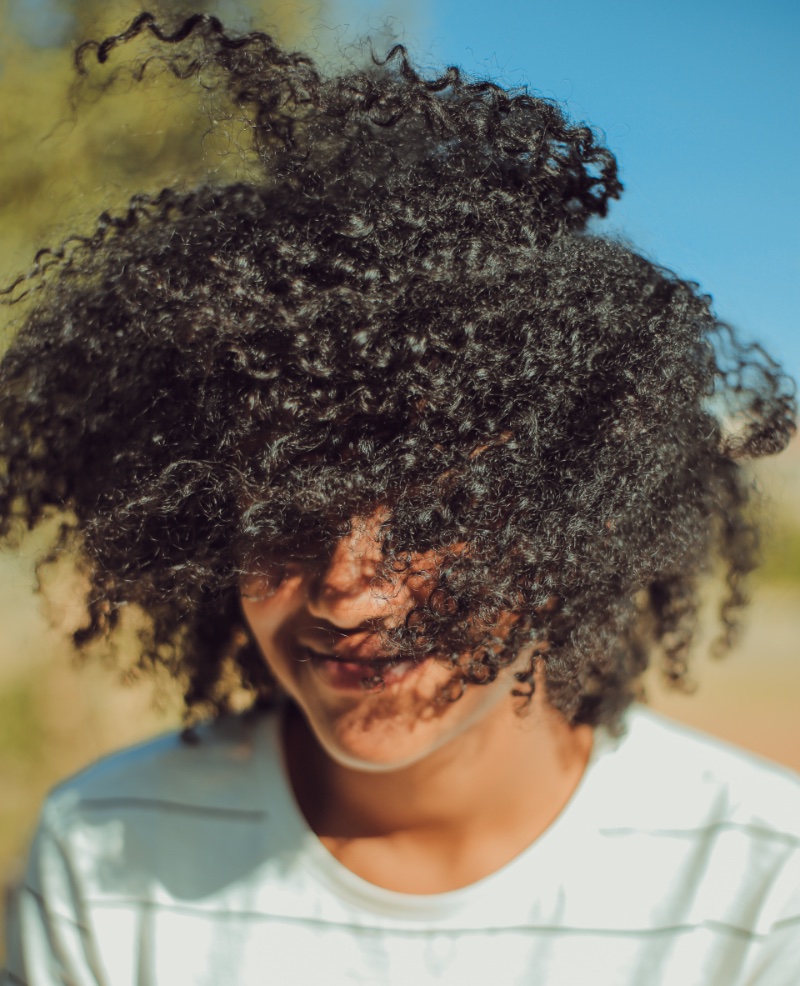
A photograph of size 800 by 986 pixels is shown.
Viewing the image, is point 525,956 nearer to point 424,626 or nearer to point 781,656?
point 424,626

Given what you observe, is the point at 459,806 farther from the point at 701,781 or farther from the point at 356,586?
the point at 356,586

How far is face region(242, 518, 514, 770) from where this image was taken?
1.37m

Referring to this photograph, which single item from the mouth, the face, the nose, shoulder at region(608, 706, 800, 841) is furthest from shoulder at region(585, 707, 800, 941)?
the nose

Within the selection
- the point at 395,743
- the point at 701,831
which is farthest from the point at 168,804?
the point at 701,831

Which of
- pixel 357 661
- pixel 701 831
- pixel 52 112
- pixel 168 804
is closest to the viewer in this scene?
pixel 357 661

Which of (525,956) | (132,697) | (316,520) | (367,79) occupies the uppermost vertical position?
(367,79)

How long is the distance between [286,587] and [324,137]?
69 centimetres

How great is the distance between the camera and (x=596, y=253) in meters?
1.44

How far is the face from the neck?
0.66ft

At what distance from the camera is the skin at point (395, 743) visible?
1393 millimetres

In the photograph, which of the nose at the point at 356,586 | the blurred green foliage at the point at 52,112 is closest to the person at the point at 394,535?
the nose at the point at 356,586

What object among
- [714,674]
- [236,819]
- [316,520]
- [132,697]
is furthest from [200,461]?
[714,674]

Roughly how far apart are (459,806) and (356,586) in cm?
58

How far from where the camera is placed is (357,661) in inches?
56.1
